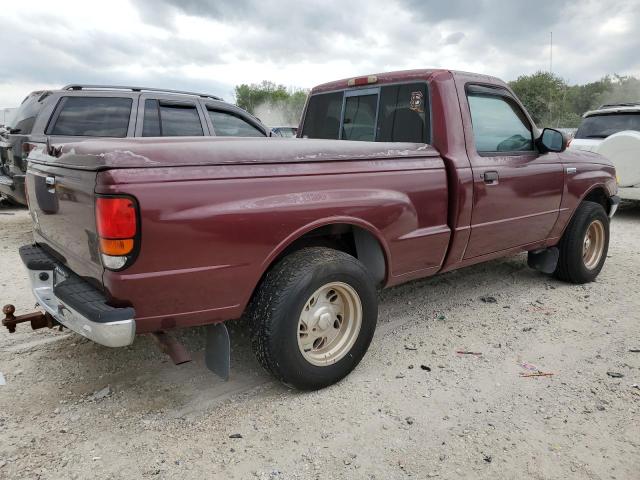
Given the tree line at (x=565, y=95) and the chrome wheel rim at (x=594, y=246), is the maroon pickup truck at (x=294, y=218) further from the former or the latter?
the tree line at (x=565, y=95)

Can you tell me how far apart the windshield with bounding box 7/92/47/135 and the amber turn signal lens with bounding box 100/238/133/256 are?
4.78 m

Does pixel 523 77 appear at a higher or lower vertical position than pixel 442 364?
higher

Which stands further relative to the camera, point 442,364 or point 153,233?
point 442,364

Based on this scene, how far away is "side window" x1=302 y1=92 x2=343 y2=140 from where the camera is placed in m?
4.46

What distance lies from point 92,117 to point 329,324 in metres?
4.58

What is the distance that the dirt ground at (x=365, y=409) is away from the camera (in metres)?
2.35

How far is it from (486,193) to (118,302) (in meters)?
2.63

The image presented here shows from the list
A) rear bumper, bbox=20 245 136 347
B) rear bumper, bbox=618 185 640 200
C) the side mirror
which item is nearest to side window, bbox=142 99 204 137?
rear bumper, bbox=20 245 136 347

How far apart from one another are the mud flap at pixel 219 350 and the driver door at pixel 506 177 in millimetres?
1987

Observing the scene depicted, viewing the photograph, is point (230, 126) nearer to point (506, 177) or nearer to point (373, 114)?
point (373, 114)

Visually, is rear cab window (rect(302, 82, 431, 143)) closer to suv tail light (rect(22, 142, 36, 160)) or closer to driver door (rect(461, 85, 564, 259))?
driver door (rect(461, 85, 564, 259))

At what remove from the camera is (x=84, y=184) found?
7.72 feet

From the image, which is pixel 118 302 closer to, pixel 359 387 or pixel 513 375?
pixel 359 387

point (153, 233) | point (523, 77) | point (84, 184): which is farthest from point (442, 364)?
point (523, 77)
